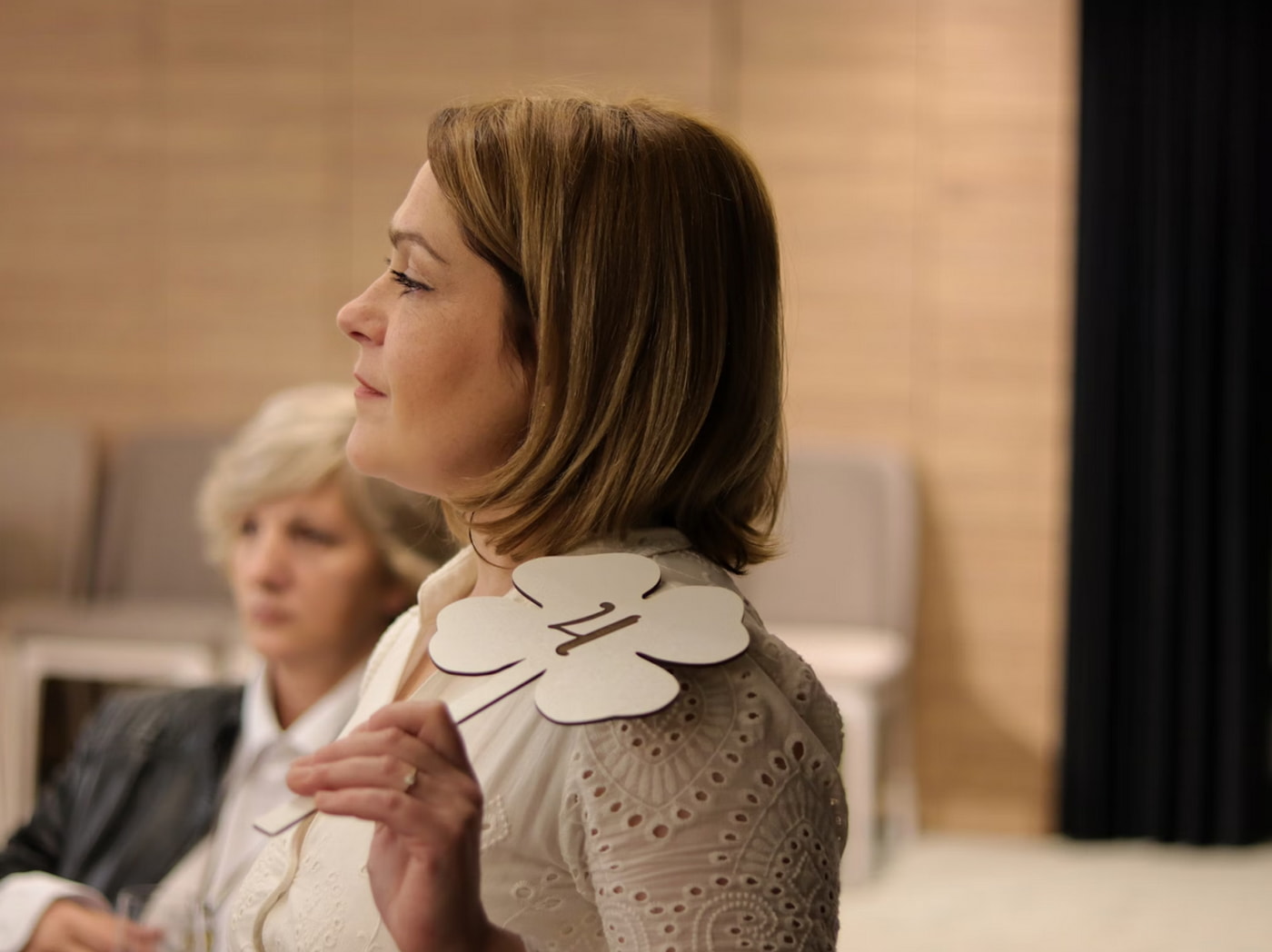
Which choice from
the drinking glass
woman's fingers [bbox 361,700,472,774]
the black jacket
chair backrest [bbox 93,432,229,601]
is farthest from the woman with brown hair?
chair backrest [bbox 93,432,229,601]

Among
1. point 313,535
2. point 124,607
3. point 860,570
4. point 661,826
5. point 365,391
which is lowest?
point 124,607

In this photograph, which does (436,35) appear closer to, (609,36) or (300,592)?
(609,36)

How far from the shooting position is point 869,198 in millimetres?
3725

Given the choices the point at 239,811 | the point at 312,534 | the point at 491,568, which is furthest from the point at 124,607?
the point at 491,568

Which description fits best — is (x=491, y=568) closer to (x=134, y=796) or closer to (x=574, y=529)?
(x=574, y=529)

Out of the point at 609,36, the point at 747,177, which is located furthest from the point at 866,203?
the point at 747,177

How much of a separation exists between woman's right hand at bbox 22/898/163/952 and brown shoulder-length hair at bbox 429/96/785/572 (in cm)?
51

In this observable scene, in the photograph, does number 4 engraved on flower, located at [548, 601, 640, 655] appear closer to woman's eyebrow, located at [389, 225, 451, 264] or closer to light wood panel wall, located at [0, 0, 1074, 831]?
woman's eyebrow, located at [389, 225, 451, 264]

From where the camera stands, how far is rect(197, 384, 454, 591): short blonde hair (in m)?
1.71

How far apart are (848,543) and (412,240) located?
3037 mm

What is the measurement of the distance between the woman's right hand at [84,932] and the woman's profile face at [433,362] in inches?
19.6

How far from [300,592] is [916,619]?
7.66 feet

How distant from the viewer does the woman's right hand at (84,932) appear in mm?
1035

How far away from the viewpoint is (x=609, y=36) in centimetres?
380
